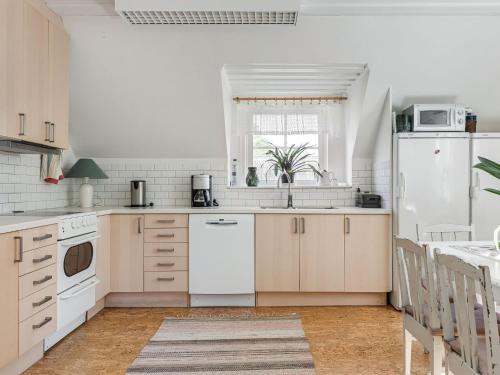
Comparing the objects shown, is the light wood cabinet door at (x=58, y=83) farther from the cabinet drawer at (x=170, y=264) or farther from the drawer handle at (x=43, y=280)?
the cabinet drawer at (x=170, y=264)

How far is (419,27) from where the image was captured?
346cm

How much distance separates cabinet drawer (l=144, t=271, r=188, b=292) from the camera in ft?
12.5

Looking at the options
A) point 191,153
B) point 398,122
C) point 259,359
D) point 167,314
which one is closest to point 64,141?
point 191,153

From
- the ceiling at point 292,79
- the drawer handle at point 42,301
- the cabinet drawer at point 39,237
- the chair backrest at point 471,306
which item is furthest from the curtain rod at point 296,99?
the chair backrest at point 471,306

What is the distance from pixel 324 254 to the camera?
380cm

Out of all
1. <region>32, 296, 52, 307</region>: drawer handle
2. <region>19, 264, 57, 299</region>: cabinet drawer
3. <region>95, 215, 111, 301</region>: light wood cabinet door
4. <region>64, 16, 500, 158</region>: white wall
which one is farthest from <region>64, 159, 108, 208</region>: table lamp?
<region>32, 296, 52, 307</region>: drawer handle

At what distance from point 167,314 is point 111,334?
0.60 m

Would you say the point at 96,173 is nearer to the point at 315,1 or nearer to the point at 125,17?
the point at 125,17

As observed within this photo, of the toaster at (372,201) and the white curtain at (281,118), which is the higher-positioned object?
the white curtain at (281,118)

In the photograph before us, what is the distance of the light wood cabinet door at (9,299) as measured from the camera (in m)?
2.17

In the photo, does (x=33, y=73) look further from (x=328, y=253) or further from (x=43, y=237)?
(x=328, y=253)

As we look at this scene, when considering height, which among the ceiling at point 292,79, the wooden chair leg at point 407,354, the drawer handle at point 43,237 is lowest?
the wooden chair leg at point 407,354

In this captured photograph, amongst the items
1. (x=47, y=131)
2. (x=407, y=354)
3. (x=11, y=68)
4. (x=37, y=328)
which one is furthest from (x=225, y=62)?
(x=407, y=354)

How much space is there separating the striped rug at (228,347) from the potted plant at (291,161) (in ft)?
5.04
